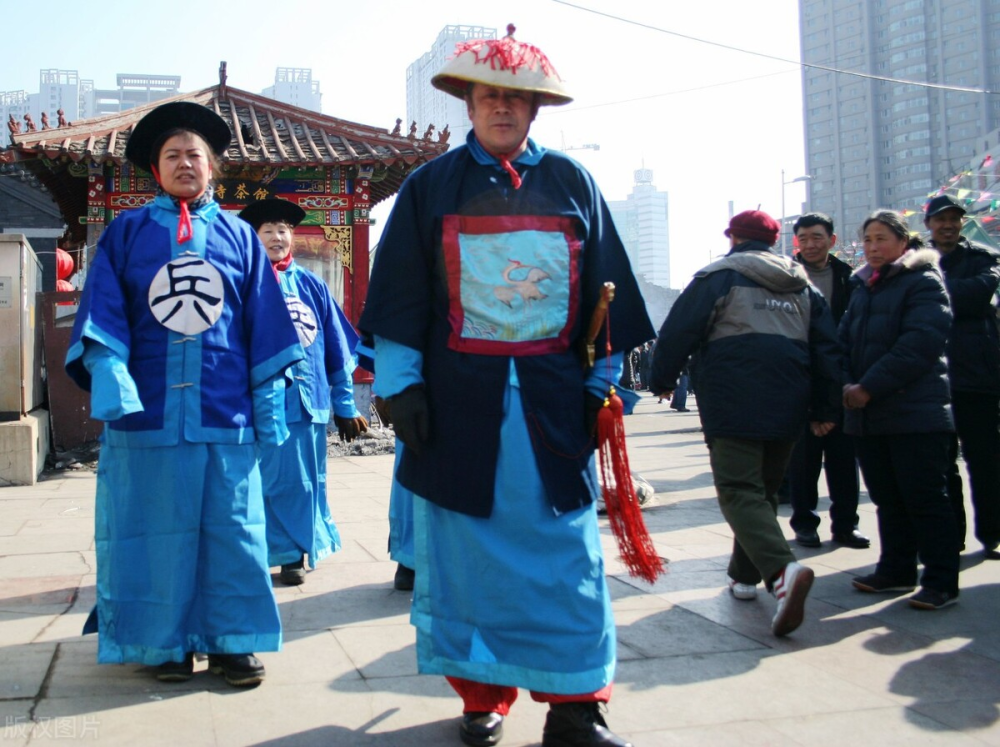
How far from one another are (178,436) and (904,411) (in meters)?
2.90

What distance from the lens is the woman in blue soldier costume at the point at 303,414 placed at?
176 inches

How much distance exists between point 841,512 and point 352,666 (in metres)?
3.10

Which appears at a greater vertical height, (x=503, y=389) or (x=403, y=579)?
(x=503, y=389)

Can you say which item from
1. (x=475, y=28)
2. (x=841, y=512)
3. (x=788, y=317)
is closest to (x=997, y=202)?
(x=841, y=512)

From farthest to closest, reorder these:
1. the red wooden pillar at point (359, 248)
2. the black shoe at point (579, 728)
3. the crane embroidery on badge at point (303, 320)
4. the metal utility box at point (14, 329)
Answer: the red wooden pillar at point (359, 248) < the metal utility box at point (14, 329) < the crane embroidery on badge at point (303, 320) < the black shoe at point (579, 728)

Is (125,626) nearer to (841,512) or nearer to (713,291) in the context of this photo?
(713,291)

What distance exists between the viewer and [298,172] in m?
11.9

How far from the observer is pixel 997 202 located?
47.9 ft

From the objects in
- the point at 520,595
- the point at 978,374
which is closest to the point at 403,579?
the point at 520,595

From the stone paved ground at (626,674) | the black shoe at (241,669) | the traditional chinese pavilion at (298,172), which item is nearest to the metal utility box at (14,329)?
the traditional chinese pavilion at (298,172)

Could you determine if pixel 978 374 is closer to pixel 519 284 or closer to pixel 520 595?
pixel 519 284

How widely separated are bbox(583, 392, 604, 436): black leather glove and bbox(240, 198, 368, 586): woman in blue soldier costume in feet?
6.28

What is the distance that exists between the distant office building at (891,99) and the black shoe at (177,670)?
8427cm

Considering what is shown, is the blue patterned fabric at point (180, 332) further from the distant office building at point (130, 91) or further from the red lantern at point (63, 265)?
the distant office building at point (130, 91)
